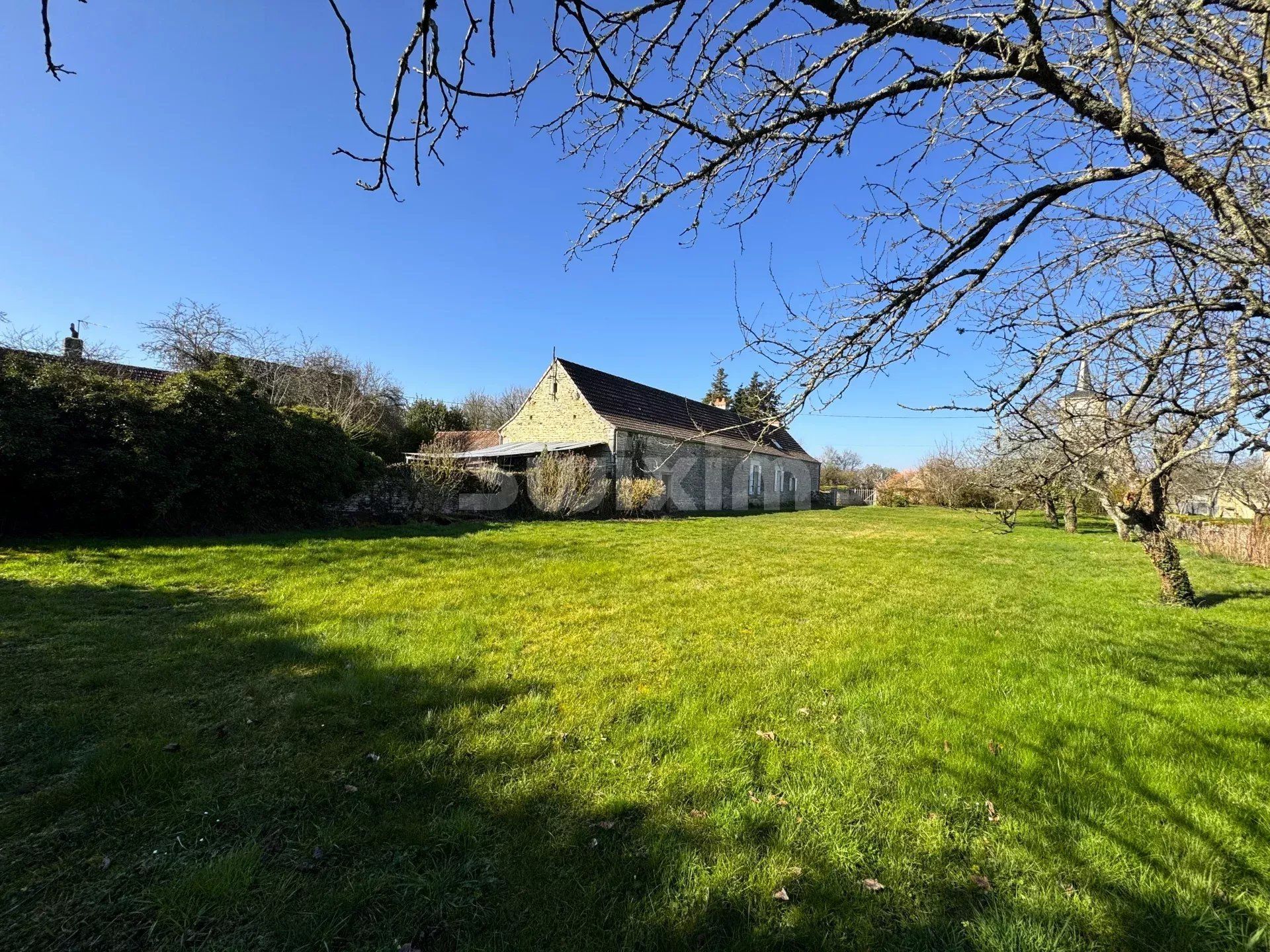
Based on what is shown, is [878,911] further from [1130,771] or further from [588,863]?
[1130,771]

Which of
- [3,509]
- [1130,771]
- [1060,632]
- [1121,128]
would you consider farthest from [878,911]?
[3,509]

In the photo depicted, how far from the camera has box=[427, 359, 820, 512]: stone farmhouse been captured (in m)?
19.3

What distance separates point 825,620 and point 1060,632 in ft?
8.97

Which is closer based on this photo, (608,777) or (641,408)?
(608,777)

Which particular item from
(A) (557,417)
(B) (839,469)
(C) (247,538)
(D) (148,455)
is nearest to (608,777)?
(C) (247,538)

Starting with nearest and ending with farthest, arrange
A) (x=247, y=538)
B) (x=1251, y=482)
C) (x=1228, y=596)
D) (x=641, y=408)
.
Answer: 1. (x=1251, y=482)
2. (x=1228, y=596)
3. (x=247, y=538)
4. (x=641, y=408)

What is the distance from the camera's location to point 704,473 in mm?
23016

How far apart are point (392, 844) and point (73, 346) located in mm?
26832

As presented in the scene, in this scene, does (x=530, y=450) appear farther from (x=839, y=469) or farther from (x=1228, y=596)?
(x=839, y=469)

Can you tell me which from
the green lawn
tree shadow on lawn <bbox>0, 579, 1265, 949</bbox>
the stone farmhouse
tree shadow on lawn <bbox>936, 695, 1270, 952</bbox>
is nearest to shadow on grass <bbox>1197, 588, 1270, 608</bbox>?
the green lawn

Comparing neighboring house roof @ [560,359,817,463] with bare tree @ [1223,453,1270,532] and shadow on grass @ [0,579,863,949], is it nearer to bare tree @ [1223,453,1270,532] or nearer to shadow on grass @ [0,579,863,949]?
bare tree @ [1223,453,1270,532]

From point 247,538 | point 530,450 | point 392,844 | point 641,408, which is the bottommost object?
point 392,844

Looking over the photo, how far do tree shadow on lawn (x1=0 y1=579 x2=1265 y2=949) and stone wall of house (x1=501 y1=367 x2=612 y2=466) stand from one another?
53.4 ft

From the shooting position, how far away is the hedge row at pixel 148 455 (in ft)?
25.3
